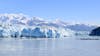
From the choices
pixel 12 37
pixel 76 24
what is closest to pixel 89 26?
pixel 76 24

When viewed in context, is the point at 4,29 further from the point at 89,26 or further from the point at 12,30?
the point at 89,26

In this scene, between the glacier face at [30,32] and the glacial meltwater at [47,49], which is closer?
the glacial meltwater at [47,49]

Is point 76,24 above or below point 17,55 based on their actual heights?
above

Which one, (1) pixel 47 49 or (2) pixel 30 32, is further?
(2) pixel 30 32

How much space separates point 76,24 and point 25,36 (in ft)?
398

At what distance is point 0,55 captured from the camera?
1467cm

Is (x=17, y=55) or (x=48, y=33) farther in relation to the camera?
(x=48, y=33)

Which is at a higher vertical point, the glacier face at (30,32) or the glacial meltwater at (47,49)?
the glacier face at (30,32)

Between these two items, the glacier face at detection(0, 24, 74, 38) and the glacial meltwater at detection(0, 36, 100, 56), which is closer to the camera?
the glacial meltwater at detection(0, 36, 100, 56)

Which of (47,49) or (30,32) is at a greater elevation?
(30,32)

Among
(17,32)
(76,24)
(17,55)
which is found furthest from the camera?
(76,24)

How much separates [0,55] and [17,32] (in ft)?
120

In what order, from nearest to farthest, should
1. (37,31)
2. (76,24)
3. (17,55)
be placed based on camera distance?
(17,55)
(37,31)
(76,24)

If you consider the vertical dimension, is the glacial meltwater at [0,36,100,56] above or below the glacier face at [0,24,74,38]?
below
